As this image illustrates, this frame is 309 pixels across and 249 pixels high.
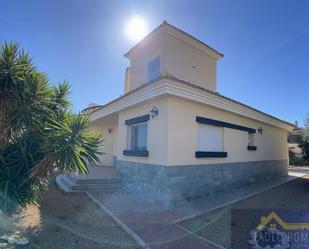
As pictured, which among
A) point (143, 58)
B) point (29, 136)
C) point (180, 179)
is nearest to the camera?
point (29, 136)

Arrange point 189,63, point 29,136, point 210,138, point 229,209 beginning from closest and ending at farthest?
point 29,136, point 229,209, point 210,138, point 189,63

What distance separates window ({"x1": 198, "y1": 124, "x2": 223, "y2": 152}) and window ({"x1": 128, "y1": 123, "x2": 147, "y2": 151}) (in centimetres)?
257

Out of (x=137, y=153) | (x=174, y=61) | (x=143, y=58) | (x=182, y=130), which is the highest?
(x=143, y=58)

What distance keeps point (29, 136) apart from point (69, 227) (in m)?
3.02

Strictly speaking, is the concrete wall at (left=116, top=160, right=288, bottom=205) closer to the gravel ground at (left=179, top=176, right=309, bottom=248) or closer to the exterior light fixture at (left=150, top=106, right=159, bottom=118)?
the gravel ground at (left=179, top=176, right=309, bottom=248)

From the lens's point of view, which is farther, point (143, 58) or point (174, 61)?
point (143, 58)

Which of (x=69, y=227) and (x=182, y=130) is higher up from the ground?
(x=182, y=130)

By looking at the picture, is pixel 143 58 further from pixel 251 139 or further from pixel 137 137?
pixel 251 139

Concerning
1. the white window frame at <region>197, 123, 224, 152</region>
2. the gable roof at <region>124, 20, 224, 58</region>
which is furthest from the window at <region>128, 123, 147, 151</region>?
the gable roof at <region>124, 20, 224, 58</region>

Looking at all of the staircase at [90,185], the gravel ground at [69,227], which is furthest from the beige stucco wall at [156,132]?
the gravel ground at [69,227]

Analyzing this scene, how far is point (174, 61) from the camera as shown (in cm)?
1277

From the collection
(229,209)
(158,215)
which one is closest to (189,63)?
(229,209)

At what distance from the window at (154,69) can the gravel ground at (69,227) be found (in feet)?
27.9

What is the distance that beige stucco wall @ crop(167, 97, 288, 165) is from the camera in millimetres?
7934
